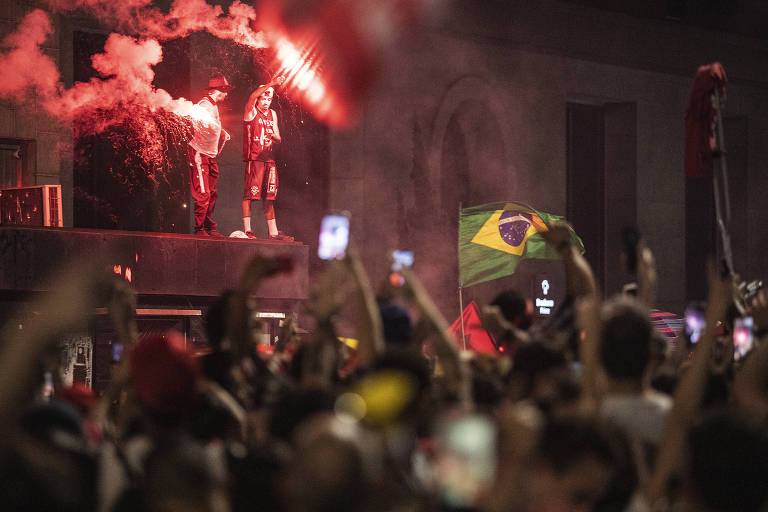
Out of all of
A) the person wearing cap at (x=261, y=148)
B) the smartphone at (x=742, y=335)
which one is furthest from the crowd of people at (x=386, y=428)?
the person wearing cap at (x=261, y=148)

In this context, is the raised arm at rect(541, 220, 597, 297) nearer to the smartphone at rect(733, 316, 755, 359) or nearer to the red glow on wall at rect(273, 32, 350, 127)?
the smartphone at rect(733, 316, 755, 359)

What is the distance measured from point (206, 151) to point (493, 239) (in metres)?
5.86

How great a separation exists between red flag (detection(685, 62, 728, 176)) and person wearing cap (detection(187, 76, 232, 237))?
27.3 ft

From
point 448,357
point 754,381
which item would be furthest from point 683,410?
point 448,357

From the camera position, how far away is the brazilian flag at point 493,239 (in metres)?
10.9

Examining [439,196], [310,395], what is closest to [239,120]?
[439,196]

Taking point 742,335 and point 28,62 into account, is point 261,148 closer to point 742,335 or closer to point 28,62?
point 28,62

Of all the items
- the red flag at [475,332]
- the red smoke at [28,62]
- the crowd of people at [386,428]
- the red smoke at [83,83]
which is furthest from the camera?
the red smoke at [83,83]

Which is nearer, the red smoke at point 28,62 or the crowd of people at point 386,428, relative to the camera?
the crowd of people at point 386,428

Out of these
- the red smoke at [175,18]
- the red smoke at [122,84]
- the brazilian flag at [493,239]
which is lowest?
the brazilian flag at [493,239]

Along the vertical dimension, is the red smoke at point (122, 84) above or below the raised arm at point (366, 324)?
above

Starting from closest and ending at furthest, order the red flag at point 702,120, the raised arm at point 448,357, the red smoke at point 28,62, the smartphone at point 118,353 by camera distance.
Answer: the raised arm at point 448,357 → the smartphone at point 118,353 → the red flag at point 702,120 → the red smoke at point 28,62

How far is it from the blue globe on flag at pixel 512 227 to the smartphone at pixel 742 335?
538 cm

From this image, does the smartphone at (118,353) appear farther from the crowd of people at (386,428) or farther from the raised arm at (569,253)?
the raised arm at (569,253)
